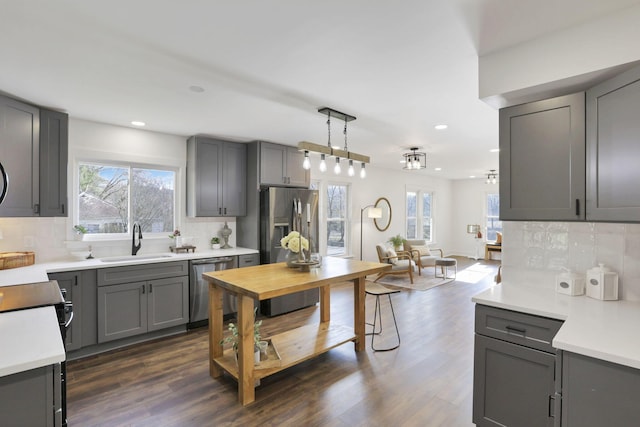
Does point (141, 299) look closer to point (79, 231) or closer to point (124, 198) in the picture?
point (79, 231)

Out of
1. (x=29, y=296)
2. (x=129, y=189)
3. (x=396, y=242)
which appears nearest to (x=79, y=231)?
(x=129, y=189)

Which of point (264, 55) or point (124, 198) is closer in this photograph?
point (264, 55)

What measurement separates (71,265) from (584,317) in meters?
4.12

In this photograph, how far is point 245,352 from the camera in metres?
2.46

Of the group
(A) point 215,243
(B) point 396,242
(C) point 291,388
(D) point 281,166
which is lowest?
(C) point 291,388

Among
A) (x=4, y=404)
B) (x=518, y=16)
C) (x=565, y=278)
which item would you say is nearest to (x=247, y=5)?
(x=518, y=16)

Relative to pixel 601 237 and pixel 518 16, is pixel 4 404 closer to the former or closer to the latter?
pixel 518 16

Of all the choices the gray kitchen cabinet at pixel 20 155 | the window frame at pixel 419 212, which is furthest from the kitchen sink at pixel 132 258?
the window frame at pixel 419 212

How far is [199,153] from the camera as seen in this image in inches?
171

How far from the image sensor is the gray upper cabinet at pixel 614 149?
1.63 meters

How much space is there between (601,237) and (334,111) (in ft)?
7.80

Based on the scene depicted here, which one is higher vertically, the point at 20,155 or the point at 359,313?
the point at 20,155

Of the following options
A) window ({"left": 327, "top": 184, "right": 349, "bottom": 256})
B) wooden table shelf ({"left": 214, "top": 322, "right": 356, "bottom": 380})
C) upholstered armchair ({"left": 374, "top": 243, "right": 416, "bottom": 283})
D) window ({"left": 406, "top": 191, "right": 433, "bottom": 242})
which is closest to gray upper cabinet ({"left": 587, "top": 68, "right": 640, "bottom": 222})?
wooden table shelf ({"left": 214, "top": 322, "right": 356, "bottom": 380})

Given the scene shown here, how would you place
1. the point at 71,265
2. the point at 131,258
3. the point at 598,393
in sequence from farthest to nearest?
1. the point at 131,258
2. the point at 71,265
3. the point at 598,393
